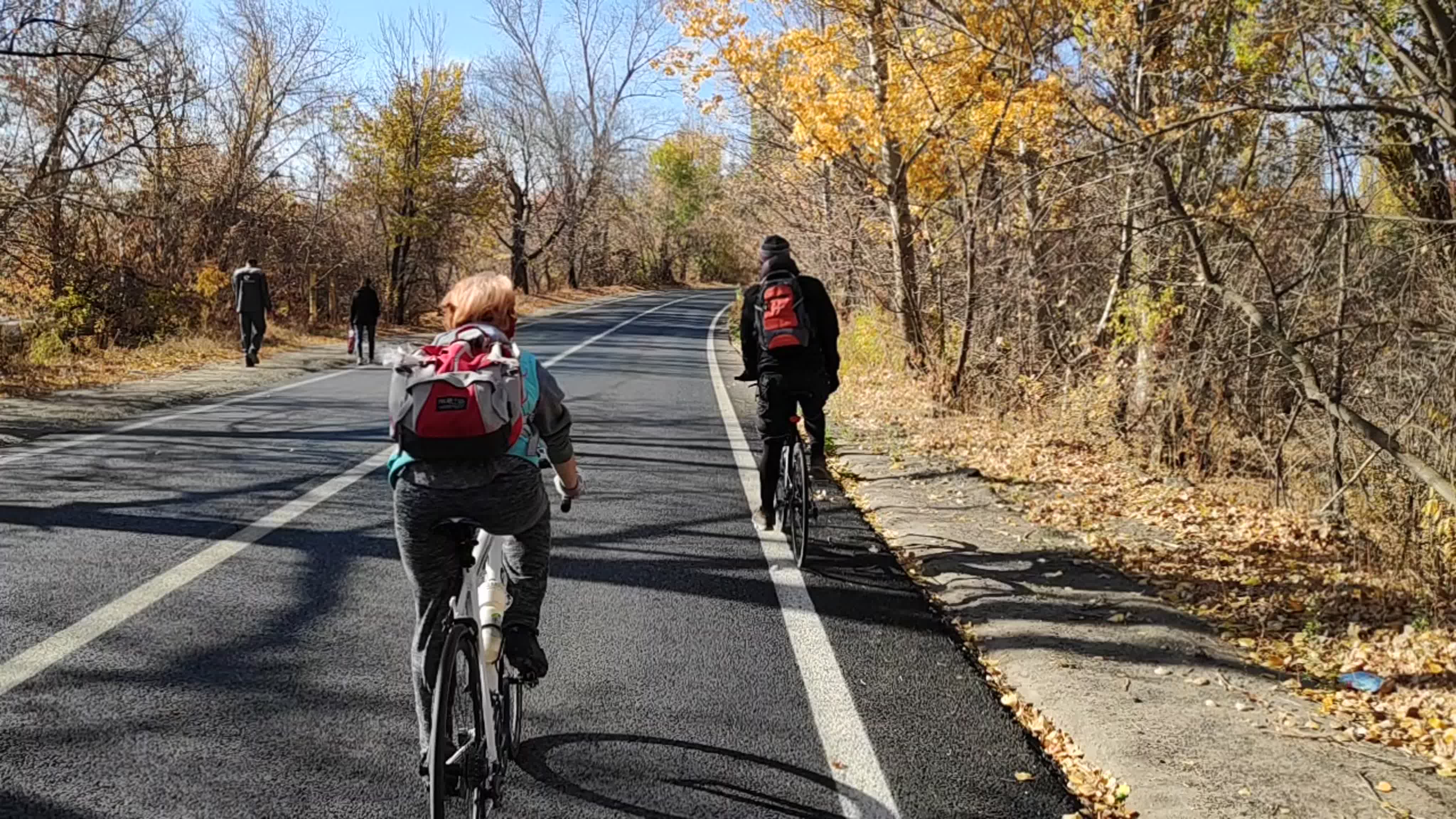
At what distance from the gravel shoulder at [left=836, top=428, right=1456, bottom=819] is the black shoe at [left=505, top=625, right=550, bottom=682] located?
6.79 feet

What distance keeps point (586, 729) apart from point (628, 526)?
313 cm

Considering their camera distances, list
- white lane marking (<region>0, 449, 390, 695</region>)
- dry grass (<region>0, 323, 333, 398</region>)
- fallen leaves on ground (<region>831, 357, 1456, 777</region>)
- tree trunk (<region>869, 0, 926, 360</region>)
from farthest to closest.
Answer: dry grass (<region>0, 323, 333, 398</region>), tree trunk (<region>869, 0, 926, 360</region>), fallen leaves on ground (<region>831, 357, 1456, 777</region>), white lane marking (<region>0, 449, 390, 695</region>)

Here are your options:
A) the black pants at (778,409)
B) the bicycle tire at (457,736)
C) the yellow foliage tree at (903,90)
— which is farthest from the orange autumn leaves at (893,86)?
the bicycle tire at (457,736)

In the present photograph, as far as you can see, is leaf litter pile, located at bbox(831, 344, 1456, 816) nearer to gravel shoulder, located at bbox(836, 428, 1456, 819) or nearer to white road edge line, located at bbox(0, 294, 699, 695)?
gravel shoulder, located at bbox(836, 428, 1456, 819)

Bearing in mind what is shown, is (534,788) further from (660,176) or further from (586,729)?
(660,176)

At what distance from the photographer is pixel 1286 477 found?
8.98 m

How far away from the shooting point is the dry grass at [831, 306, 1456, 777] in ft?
15.3

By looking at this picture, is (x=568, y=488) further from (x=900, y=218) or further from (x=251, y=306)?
(x=251, y=306)

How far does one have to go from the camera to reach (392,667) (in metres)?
4.36

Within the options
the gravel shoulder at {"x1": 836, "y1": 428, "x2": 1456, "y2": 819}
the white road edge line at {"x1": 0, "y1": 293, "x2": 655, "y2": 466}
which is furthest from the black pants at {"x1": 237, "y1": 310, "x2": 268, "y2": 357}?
the gravel shoulder at {"x1": 836, "y1": 428, "x2": 1456, "y2": 819}

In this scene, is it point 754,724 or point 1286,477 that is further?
point 1286,477

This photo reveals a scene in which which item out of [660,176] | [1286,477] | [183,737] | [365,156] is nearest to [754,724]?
[183,737]

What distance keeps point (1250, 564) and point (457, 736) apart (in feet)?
19.0

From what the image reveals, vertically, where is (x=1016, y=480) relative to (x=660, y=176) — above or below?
below
